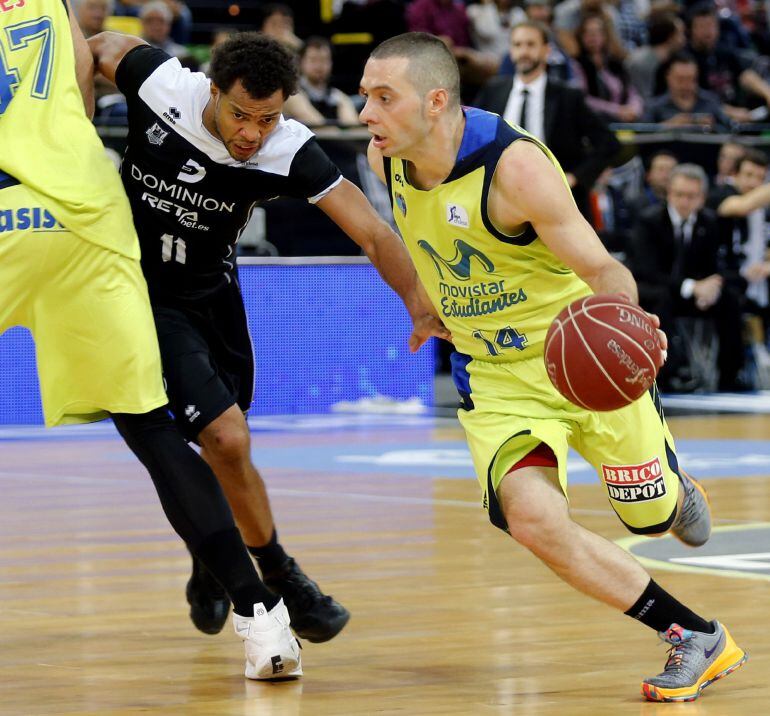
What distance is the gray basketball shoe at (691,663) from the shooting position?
398cm

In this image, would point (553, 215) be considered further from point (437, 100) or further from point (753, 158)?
point (753, 158)

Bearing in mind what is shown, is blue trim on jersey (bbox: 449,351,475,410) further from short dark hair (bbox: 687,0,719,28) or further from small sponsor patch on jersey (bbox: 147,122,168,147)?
short dark hair (bbox: 687,0,719,28)

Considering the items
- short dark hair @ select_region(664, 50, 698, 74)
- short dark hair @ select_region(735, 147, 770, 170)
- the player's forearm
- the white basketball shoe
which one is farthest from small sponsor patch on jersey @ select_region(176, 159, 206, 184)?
short dark hair @ select_region(664, 50, 698, 74)

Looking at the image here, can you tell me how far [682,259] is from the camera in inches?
508

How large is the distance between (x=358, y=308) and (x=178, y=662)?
758 cm

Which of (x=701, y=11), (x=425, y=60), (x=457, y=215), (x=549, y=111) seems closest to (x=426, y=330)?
(x=457, y=215)

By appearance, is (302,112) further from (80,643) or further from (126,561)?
(80,643)

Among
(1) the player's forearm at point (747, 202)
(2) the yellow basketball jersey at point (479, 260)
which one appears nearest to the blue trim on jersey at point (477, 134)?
(2) the yellow basketball jersey at point (479, 260)

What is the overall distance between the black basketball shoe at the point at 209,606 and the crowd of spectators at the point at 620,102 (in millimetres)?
6628

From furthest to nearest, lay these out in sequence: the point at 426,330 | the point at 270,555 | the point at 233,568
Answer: the point at 270,555 < the point at 426,330 < the point at 233,568

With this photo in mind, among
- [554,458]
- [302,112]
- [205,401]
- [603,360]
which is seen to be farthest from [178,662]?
[302,112]

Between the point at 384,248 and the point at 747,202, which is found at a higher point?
the point at 384,248

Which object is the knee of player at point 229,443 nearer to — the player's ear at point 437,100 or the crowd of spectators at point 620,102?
the player's ear at point 437,100

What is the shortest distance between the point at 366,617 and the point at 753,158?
30.3 feet
